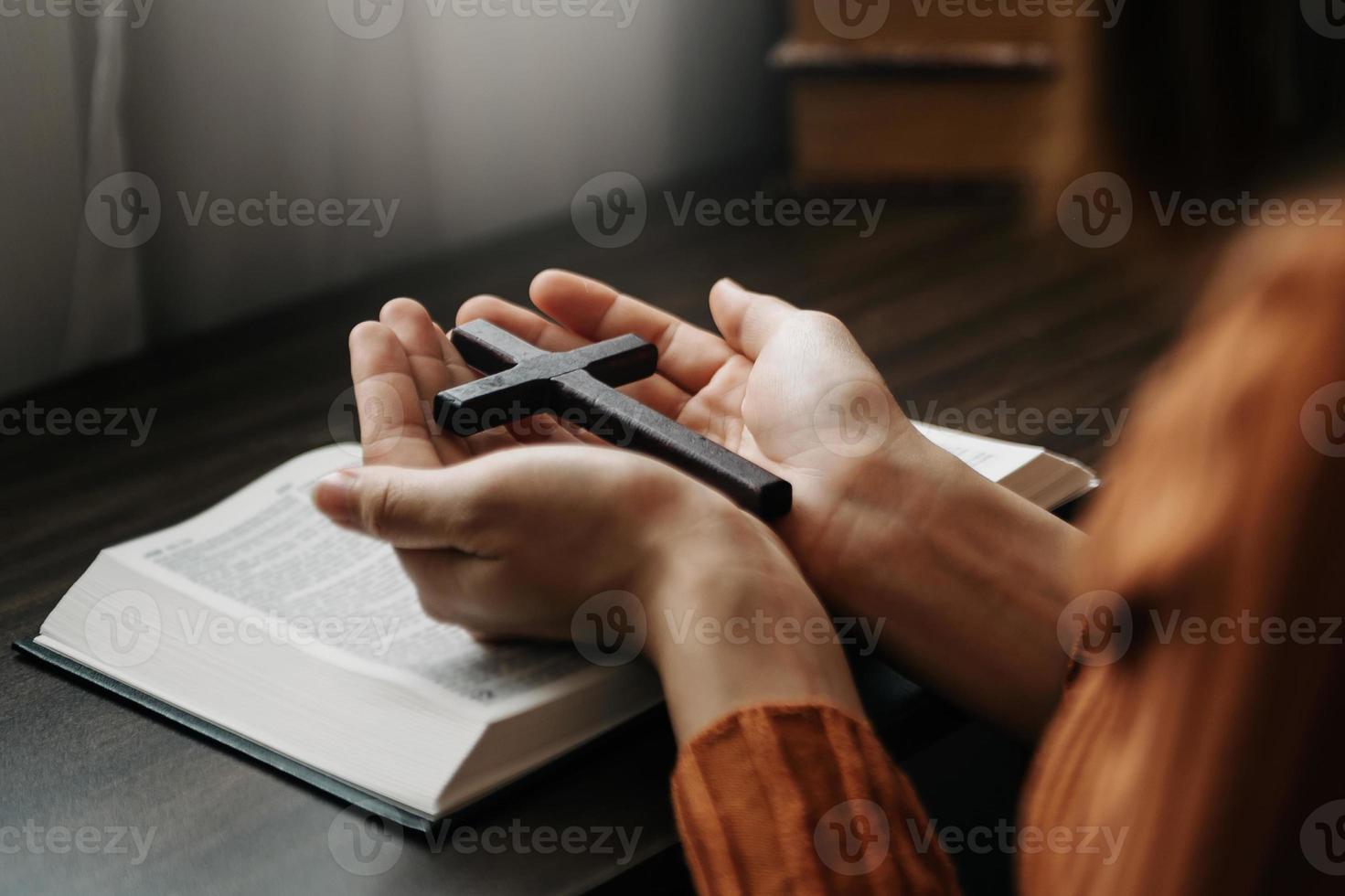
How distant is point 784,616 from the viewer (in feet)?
2.01

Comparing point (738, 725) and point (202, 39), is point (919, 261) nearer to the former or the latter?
point (202, 39)

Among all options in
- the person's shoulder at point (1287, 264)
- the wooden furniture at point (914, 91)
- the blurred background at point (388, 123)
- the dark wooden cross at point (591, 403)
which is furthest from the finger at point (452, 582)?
the wooden furniture at point (914, 91)

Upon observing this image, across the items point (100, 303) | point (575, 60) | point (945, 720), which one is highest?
point (575, 60)

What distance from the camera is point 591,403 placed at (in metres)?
0.75

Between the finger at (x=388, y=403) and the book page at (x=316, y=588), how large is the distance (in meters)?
0.07

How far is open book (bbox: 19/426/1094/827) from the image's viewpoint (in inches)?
22.9

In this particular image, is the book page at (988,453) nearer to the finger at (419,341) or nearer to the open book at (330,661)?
the open book at (330,661)

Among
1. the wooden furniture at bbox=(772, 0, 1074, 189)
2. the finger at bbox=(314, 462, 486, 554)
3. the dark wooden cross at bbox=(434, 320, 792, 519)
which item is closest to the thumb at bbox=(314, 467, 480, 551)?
the finger at bbox=(314, 462, 486, 554)

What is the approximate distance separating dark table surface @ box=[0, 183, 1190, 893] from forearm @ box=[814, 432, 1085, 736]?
1.0 inches

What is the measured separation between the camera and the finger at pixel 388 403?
0.70 metres

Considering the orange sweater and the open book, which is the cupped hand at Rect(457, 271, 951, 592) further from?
the orange sweater

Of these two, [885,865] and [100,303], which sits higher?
[100,303]

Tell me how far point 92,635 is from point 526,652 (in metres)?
0.24

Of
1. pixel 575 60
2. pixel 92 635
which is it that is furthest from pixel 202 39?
pixel 92 635
